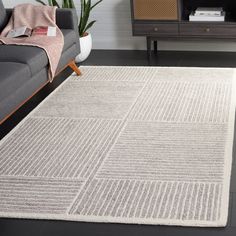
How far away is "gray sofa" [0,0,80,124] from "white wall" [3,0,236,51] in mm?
804

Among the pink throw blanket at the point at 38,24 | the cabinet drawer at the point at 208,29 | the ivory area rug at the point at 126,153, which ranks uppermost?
the pink throw blanket at the point at 38,24

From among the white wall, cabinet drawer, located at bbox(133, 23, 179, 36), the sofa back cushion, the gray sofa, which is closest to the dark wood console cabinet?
cabinet drawer, located at bbox(133, 23, 179, 36)

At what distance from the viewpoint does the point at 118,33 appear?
14.6ft

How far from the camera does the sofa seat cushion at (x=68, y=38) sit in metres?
3.46

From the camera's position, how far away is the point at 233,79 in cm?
345

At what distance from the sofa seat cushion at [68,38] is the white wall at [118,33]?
0.87 metres

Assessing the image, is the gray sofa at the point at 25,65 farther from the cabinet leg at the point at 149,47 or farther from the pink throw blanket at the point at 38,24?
the cabinet leg at the point at 149,47

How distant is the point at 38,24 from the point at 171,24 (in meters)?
1.11

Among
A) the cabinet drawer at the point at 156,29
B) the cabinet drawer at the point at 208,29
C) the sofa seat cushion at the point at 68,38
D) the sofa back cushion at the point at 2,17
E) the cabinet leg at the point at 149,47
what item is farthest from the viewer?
the cabinet leg at the point at 149,47

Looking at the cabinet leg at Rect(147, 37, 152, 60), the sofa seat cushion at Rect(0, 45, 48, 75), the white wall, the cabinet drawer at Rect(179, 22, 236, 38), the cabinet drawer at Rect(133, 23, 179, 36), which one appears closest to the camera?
the sofa seat cushion at Rect(0, 45, 48, 75)

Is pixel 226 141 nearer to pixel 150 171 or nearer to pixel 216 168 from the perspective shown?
pixel 216 168

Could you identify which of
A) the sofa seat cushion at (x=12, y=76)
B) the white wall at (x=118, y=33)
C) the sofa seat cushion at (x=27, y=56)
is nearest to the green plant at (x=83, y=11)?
the white wall at (x=118, y=33)

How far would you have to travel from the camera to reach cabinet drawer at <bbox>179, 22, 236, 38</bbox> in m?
3.79

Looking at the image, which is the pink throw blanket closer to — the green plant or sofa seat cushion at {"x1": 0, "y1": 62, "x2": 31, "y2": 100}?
sofa seat cushion at {"x1": 0, "y1": 62, "x2": 31, "y2": 100}
